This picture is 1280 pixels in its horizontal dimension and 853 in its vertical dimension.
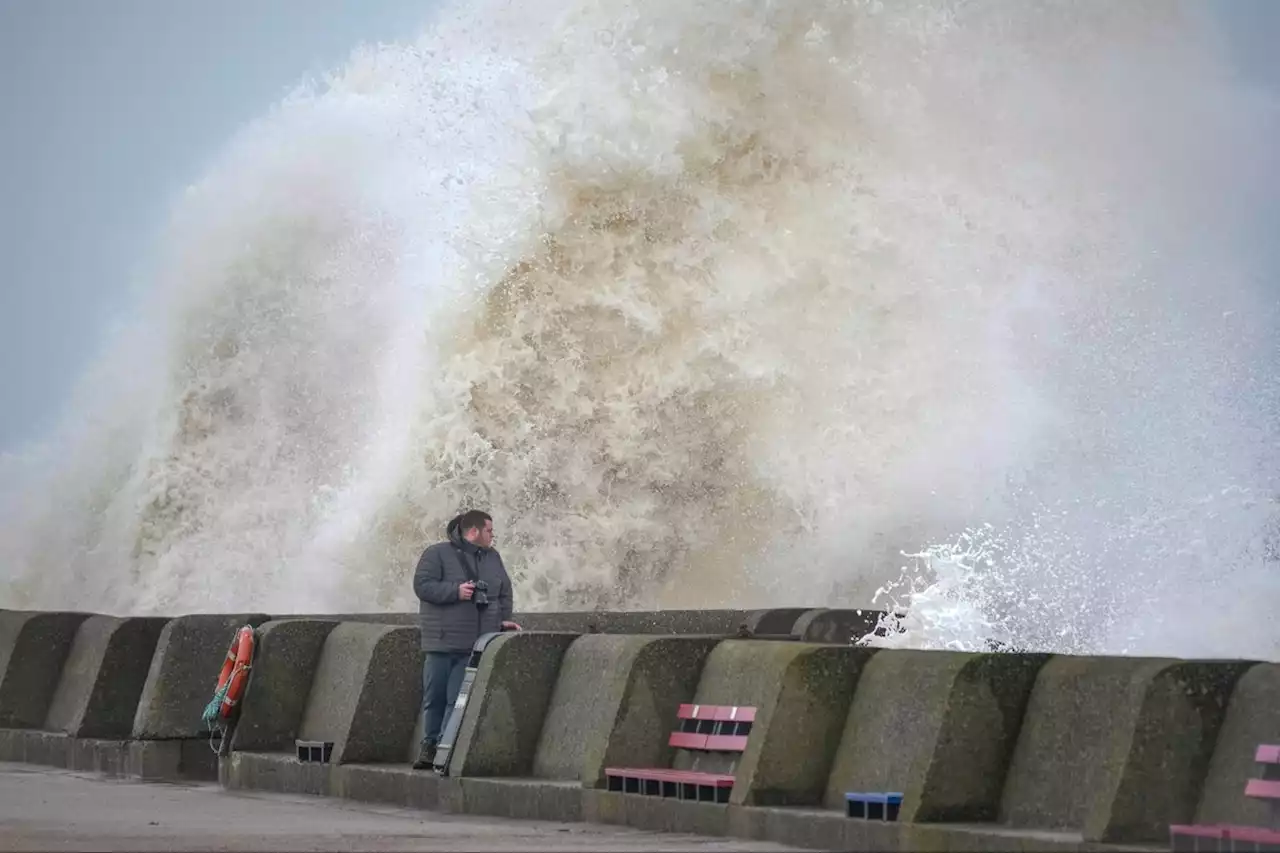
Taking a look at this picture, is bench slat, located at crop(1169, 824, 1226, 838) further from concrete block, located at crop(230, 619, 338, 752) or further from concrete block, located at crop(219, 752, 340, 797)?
concrete block, located at crop(230, 619, 338, 752)

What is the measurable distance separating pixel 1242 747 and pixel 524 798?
3.73m

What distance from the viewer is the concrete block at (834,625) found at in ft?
49.4

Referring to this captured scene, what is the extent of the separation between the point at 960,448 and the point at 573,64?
6541 mm

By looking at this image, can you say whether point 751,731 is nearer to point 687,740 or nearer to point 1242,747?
point 687,740

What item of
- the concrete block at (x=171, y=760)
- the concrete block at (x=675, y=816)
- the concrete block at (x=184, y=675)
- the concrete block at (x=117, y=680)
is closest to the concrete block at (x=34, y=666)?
the concrete block at (x=117, y=680)

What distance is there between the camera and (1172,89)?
2931cm

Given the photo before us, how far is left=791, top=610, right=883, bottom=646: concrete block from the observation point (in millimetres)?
15070

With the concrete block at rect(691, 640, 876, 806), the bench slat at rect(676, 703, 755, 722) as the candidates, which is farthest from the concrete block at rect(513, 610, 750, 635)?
the concrete block at rect(691, 640, 876, 806)

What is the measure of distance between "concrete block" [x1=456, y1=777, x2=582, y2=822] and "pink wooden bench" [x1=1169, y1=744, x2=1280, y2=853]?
131 inches

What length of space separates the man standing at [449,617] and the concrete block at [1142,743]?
4042 mm

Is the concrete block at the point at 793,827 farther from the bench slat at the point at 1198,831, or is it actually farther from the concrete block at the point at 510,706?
the concrete block at the point at 510,706

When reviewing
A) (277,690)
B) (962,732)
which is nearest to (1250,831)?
(962,732)

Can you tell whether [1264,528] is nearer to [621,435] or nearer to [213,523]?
[621,435]

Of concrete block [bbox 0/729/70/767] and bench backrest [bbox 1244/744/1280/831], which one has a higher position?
concrete block [bbox 0/729/70/767]
